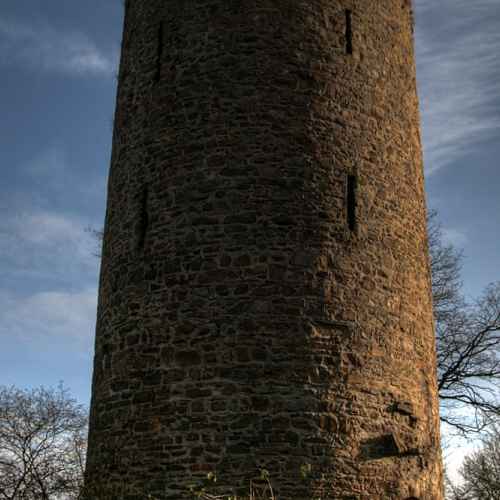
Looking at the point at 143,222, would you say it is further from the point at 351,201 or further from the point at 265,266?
the point at 351,201

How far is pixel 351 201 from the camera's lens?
35.2ft

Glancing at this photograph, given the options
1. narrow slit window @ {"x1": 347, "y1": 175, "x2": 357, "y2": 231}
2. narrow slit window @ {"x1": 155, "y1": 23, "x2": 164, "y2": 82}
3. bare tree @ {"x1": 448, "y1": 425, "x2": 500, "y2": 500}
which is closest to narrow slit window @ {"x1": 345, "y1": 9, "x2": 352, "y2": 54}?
narrow slit window @ {"x1": 347, "y1": 175, "x2": 357, "y2": 231}

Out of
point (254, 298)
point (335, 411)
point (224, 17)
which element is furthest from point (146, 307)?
point (224, 17)

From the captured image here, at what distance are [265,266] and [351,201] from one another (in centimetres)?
177

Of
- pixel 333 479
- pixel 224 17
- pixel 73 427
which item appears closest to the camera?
pixel 333 479

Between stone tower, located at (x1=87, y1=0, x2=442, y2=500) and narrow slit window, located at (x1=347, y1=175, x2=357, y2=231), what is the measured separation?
2cm

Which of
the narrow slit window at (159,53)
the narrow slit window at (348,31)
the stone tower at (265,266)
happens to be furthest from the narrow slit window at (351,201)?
the narrow slit window at (159,53)

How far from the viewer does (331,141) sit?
35.3 ft

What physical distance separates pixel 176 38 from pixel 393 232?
175 inches

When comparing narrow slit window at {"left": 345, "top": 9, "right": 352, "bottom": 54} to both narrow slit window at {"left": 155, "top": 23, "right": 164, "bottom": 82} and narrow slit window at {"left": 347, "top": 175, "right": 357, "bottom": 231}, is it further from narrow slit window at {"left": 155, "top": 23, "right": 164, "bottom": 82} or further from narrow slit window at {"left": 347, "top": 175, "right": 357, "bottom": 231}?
narrow slit window at {"left": 155, "top": 23, "right": 164, "bottom": 82}

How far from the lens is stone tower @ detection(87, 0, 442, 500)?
936 centimetres

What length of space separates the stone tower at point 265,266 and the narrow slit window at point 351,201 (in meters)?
0.02

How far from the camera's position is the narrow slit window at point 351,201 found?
1060 cm

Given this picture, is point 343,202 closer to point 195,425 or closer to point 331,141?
point 331,141
